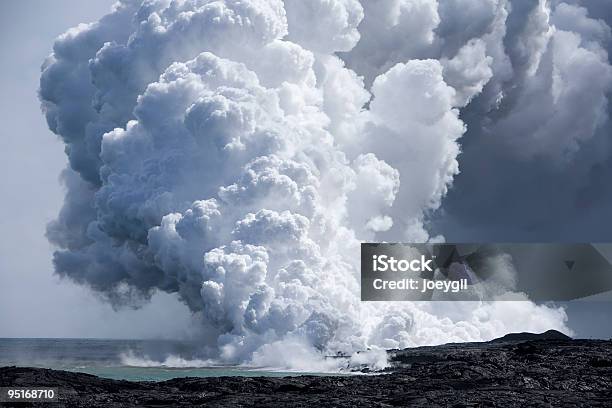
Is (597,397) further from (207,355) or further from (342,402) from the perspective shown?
(207,355)

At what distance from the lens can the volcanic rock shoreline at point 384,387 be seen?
6512cm

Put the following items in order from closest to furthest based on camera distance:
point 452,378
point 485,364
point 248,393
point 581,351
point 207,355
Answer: point 248,393 → point 452,378 → point 485,364 → point 581,351 → point 207,355

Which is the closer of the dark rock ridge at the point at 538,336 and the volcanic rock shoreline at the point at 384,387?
the volcanic rock shoreline at the point at 384,387

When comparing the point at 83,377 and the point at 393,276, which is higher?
the point at 393,276

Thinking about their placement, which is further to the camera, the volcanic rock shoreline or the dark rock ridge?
the dark rock ridge

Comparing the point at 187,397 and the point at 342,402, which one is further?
the point at 187,397

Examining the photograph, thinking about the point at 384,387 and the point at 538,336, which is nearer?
the point at 384,387

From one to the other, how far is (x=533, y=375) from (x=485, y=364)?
7.01 m

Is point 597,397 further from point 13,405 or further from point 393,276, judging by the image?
point 13,405

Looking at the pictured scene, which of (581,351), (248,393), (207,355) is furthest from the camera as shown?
(207,355)

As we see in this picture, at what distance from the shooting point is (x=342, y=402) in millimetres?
64125

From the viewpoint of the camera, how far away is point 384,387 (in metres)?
77.3

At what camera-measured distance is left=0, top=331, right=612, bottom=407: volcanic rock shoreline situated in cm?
6512

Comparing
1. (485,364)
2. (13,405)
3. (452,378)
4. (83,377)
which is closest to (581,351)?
(485,364)
